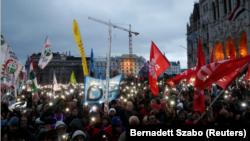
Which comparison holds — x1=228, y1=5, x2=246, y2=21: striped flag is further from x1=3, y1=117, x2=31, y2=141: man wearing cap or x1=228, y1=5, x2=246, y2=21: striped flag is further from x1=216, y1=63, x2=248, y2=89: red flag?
x1=3, y1=117, x2=31, y2=141: man wearing cap

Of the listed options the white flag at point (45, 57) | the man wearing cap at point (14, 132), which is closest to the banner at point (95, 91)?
the man wearing cap at point (14, 132)

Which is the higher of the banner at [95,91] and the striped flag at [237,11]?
the striped flag at [237,11]

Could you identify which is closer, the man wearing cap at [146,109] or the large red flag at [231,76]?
the large red flag at [231,76]

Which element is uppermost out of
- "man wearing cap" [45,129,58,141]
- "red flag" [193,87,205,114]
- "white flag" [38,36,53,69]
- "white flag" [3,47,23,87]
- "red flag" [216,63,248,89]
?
"white flag" [38,36,53,69]

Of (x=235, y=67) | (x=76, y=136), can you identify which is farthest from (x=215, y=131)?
(x=235, y=67)

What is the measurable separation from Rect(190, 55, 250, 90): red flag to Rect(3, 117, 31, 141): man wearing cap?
5037mm

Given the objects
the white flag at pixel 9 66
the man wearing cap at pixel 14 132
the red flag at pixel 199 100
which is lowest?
the man wearing cap at pixel 14 132

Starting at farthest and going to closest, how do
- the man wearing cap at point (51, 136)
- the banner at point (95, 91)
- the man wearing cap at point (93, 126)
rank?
the banner at point (95, 91)
the man wearing cap at point (93, 126)
the man wearing cap at point (51, 136)

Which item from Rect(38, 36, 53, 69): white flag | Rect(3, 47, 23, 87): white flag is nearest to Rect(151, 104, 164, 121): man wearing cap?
Rect(3, 47, 23, 87): white flag

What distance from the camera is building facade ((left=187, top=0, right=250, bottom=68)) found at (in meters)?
28.4

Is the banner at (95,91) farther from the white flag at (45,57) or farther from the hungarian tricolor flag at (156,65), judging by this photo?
the white flag at (45,57)

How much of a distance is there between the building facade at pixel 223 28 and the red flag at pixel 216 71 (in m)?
21.5

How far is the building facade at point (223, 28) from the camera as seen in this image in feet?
93.1

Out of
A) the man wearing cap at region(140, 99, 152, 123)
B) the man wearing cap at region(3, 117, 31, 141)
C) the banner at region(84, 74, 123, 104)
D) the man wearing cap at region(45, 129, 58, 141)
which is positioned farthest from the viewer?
the banner at region(84, 74, 123, 104)
